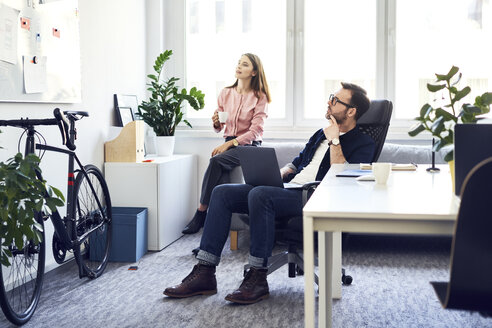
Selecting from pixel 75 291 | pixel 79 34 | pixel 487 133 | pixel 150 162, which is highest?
pixel 79 34

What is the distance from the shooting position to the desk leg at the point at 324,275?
6.40 feet

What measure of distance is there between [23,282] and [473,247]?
7.49ft

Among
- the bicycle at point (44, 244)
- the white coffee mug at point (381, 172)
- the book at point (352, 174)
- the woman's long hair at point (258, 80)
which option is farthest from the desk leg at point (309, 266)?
the woman's long hair at point (258, 80)

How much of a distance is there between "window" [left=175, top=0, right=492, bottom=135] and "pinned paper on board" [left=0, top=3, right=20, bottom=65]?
225cm

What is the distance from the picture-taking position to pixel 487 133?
1622 millimetres

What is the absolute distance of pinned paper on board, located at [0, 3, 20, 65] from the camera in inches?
114

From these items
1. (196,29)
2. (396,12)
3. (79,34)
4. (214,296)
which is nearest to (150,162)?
(79,34)

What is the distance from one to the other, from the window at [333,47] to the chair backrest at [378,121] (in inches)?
59.1

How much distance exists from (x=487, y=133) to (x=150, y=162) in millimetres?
2705

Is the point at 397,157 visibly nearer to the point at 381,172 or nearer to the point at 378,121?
the point at 378,121

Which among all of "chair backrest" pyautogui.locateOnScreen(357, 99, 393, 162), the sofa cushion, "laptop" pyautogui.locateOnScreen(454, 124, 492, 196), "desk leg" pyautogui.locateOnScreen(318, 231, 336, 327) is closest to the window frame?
the sofa cushion

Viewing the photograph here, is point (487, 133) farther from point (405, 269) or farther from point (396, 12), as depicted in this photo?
point (396, 12)

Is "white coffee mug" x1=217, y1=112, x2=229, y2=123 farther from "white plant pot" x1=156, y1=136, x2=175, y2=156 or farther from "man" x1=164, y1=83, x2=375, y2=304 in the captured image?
"man" x1=164, y1=83, x2=375, y2=304

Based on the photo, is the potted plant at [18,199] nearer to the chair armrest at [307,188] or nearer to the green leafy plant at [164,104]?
the chair armrest at [307,188]
